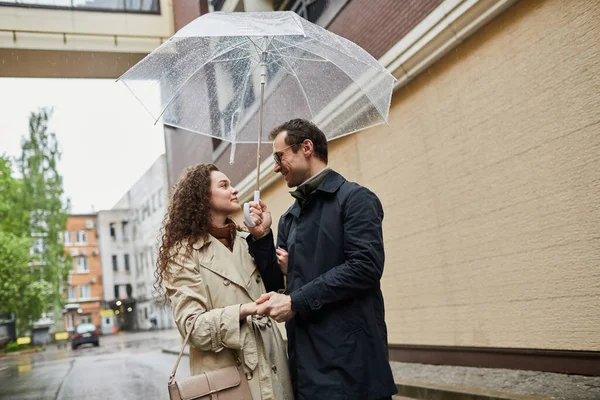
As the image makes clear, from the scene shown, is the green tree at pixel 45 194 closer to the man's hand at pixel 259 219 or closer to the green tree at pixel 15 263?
the green tree at pixel 15 263

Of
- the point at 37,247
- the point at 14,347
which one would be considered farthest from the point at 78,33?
the point at 37,247

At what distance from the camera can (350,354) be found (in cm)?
257

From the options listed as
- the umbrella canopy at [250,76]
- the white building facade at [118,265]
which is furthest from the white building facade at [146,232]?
the umbrella canopy at [250,76]

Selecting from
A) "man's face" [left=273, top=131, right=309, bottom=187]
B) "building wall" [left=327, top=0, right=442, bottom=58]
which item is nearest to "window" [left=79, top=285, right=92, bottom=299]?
"building wall" [left=327, top=0, right=442, bottom=58]

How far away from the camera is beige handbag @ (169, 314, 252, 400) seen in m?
2.60

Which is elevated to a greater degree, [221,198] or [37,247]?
[37,247]

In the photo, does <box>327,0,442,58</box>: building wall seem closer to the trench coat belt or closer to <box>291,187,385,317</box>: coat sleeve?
<box>291,187,385,317</box>: coat sleeve

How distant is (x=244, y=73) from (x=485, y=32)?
367cm

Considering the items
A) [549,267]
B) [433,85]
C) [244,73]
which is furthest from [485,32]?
[244,73]

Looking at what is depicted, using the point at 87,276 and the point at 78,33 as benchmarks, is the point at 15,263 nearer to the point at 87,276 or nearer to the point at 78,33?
the point at 78,33

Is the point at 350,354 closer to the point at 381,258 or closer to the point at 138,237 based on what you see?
the point at 381,258

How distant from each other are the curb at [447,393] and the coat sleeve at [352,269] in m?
3.05

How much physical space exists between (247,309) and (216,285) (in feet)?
0.89

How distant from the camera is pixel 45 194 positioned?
55031 millimetres
